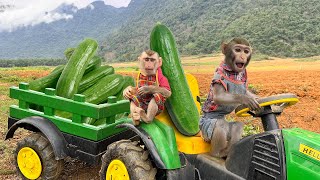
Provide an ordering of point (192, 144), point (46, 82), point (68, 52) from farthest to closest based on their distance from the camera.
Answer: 1. point (68, 52)
2. point (46, 82)
3. point (192, 144)

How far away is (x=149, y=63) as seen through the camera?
3.83 m

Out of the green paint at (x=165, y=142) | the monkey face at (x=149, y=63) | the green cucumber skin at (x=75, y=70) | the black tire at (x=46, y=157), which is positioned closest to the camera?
the green paint at (x=165, y=142)

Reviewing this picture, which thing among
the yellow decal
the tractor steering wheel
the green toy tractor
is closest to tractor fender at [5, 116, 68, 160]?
the green toy tractor

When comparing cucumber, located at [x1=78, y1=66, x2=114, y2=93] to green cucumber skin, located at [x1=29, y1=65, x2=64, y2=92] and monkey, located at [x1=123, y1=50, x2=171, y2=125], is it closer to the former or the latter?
green cucumber skin, located at [x1=29, y1=65, x2=64, y2=92]

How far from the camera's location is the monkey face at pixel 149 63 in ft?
12.6

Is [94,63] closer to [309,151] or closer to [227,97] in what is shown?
[227,97]

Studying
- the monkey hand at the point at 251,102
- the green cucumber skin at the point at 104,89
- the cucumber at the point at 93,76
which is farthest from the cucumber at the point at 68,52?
the monkey hand at the point at 251,102

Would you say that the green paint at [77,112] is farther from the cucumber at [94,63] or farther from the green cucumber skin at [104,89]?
the cucumber at [94,63]

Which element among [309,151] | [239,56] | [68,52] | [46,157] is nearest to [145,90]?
[239,56]

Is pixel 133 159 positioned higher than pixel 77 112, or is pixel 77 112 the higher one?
pixel 77 112

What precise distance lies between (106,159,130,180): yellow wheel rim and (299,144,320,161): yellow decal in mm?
1688

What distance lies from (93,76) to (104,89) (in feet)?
1.42

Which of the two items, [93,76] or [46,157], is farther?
[93,76]

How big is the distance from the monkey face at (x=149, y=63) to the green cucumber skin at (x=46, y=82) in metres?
1.98
